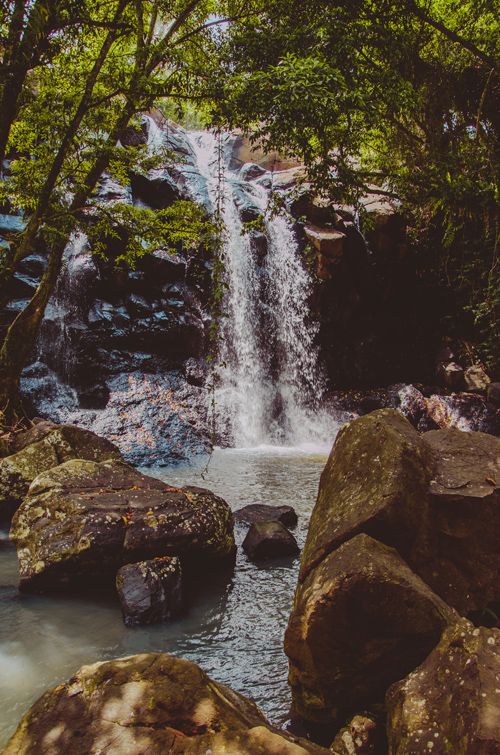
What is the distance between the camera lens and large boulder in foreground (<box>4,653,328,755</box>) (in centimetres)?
164

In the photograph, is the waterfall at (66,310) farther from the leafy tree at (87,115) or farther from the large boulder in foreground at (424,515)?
the large boulder in foreground at (424,515)

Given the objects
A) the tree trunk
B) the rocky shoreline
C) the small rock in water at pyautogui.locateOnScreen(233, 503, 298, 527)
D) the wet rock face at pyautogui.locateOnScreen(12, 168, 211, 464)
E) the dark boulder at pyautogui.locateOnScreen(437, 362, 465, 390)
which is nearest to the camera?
the rocky shoreline

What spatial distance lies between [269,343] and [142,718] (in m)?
13.7

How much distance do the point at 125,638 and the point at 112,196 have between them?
45.7 feet


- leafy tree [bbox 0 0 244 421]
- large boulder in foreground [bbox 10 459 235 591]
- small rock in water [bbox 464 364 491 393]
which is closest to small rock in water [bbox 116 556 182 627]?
large boulder in foreground [bbox 10 459 235 591]

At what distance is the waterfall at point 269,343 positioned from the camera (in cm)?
1391

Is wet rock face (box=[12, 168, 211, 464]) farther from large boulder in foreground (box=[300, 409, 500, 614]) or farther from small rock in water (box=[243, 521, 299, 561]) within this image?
large boulder in foreground (box=[300, 409, 500, 614])

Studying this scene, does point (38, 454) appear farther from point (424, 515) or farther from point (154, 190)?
point (154, 190)

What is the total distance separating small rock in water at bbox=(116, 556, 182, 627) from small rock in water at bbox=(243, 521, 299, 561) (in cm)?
131

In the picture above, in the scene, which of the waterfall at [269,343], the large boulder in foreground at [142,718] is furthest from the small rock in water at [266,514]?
the waterfall at [269,343]

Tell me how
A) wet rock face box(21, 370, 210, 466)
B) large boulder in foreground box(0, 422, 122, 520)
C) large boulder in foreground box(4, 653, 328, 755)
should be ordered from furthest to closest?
wet rock face box(21, 370, 210, 466), large boulder in foreground box(0, 422, 122, 520), large boulder in foreground box(4, 653, 328, 755)

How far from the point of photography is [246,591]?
4586 millimetres

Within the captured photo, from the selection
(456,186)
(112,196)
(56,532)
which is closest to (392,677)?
(56,532)

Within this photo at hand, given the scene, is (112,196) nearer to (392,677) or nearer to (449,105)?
(449,105)
